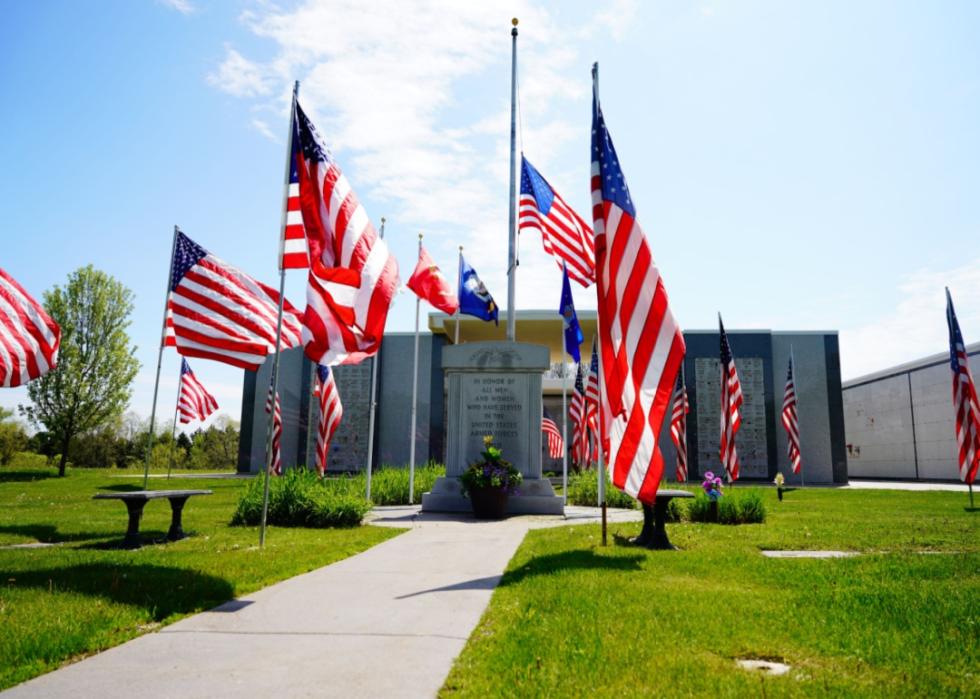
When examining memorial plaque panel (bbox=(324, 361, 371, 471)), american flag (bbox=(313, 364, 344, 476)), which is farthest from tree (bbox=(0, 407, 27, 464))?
american flag (bbox=(313, 364, 344, 476))

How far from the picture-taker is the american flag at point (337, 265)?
793 cm

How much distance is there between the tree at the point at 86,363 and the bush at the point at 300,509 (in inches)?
949

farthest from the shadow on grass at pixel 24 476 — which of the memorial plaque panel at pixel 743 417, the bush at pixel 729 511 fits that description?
the memorial plaque panel at pixel 743 417


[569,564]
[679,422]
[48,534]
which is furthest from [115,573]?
[679,422]

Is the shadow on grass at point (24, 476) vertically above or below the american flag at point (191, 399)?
below

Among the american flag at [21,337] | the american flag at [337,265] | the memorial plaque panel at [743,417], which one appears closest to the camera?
the american flag at [337,265]

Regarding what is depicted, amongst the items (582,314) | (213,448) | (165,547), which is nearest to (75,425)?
(213,448)

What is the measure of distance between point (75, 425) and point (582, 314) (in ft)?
79.7

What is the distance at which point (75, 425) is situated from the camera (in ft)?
99.8

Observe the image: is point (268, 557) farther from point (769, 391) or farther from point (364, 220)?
point (769, 391)

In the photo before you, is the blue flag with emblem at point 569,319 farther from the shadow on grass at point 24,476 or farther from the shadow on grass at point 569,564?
the shadow on grass at point 24,476

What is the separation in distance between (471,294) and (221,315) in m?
6.74

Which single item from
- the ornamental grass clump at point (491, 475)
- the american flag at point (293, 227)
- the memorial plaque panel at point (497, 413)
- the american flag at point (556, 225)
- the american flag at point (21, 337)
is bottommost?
the ornamental grass clump at point (491, 475)

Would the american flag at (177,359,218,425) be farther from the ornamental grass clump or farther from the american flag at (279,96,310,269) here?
the american flag at (279,96,310,269)
